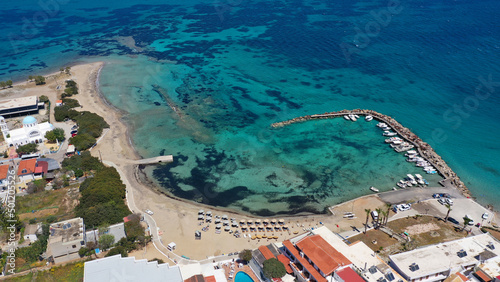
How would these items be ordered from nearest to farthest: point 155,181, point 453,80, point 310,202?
point 310,202
point 155,181
point 453,80

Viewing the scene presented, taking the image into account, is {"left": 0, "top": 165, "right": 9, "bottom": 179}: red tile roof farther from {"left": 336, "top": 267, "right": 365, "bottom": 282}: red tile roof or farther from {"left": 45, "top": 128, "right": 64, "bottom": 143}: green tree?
{"left": 336, "top": 267, "right": 365, "bottom": 282}: red tile roof

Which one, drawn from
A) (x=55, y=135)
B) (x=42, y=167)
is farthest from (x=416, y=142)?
(x=55, y=135)

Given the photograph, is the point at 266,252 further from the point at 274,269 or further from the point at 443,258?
the point at 443,258

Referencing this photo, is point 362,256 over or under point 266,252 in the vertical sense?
over

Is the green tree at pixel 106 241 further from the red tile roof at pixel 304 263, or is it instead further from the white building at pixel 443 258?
the white building at pixel 443 258

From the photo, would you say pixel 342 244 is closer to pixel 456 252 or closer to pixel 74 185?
pixel 456 252

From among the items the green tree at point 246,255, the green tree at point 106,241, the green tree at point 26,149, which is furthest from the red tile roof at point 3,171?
the green tree at point 246,255

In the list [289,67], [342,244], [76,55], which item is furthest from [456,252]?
[76,55]
